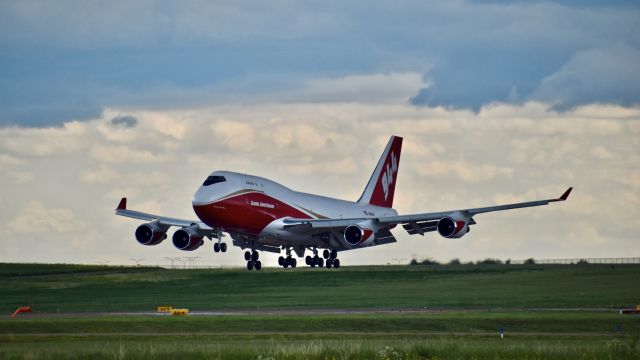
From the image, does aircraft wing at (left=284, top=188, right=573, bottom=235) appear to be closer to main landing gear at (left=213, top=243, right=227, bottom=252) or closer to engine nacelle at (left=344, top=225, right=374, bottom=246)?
engine nacelle at (left=344, top=225, right=374, bottom=246)

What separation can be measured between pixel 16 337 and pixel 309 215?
39.8 meters

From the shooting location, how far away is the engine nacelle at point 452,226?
102 metres

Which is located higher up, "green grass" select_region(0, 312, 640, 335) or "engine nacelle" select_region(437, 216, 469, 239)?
"engine nacelle" select_region(437, 216, 469, 239)

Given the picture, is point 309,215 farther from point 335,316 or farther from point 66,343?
point 66,343

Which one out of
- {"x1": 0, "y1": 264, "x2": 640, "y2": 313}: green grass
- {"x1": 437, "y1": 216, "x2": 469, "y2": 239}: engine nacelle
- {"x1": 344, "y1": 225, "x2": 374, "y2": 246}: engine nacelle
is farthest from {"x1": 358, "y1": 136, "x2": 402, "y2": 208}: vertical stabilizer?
{"x1": 437, "y1": 216, "x2": 469, "y2": 239}: engine nacelle

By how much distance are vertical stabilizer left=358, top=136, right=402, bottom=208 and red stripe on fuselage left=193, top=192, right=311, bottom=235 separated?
1953 centimetres

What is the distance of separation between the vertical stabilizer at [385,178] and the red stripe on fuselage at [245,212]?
1953 centimetres

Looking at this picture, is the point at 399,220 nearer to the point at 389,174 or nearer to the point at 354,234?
the point at 354,234

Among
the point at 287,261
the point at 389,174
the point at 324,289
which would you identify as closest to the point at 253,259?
the point at 287,261

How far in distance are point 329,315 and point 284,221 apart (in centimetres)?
1761

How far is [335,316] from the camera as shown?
8212cm

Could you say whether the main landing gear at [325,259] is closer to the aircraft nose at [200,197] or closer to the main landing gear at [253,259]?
the main landing gear at [253,259]

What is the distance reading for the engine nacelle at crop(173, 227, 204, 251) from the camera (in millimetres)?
109688

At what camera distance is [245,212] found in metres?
95.9
